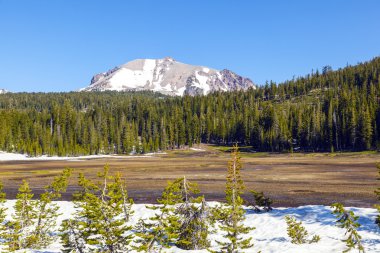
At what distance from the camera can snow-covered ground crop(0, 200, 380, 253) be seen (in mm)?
16078

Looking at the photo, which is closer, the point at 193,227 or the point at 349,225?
the point at 349,225

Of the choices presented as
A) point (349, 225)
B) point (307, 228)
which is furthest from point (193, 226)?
point (349, 225)

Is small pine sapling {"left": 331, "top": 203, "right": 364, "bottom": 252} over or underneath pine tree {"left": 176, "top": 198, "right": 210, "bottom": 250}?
over

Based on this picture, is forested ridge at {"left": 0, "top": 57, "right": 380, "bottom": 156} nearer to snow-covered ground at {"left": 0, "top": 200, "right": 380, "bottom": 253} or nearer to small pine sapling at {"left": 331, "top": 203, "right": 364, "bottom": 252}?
snow-covered ground at {"left": 0, "top": 200, "right": 380, "bottom": 253}

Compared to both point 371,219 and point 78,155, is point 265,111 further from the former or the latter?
point 371,219

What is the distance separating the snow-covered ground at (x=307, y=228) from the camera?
16.1 metres

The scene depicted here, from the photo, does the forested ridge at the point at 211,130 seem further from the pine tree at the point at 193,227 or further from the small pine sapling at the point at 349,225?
the small pine sapling at the point at 349,225

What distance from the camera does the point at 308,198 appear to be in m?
31.2

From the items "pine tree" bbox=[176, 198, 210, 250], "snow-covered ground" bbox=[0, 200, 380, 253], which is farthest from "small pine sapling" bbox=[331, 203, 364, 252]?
"pine tree" bbox=[176, 198, 210, 250]

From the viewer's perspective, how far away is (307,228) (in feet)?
64.1

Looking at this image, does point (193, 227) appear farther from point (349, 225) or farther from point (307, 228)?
point (349, 225)

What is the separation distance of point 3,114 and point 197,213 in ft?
494

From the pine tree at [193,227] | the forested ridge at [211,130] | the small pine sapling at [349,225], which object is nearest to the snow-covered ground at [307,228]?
the pine tree at [193,227]

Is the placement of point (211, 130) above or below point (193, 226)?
above
